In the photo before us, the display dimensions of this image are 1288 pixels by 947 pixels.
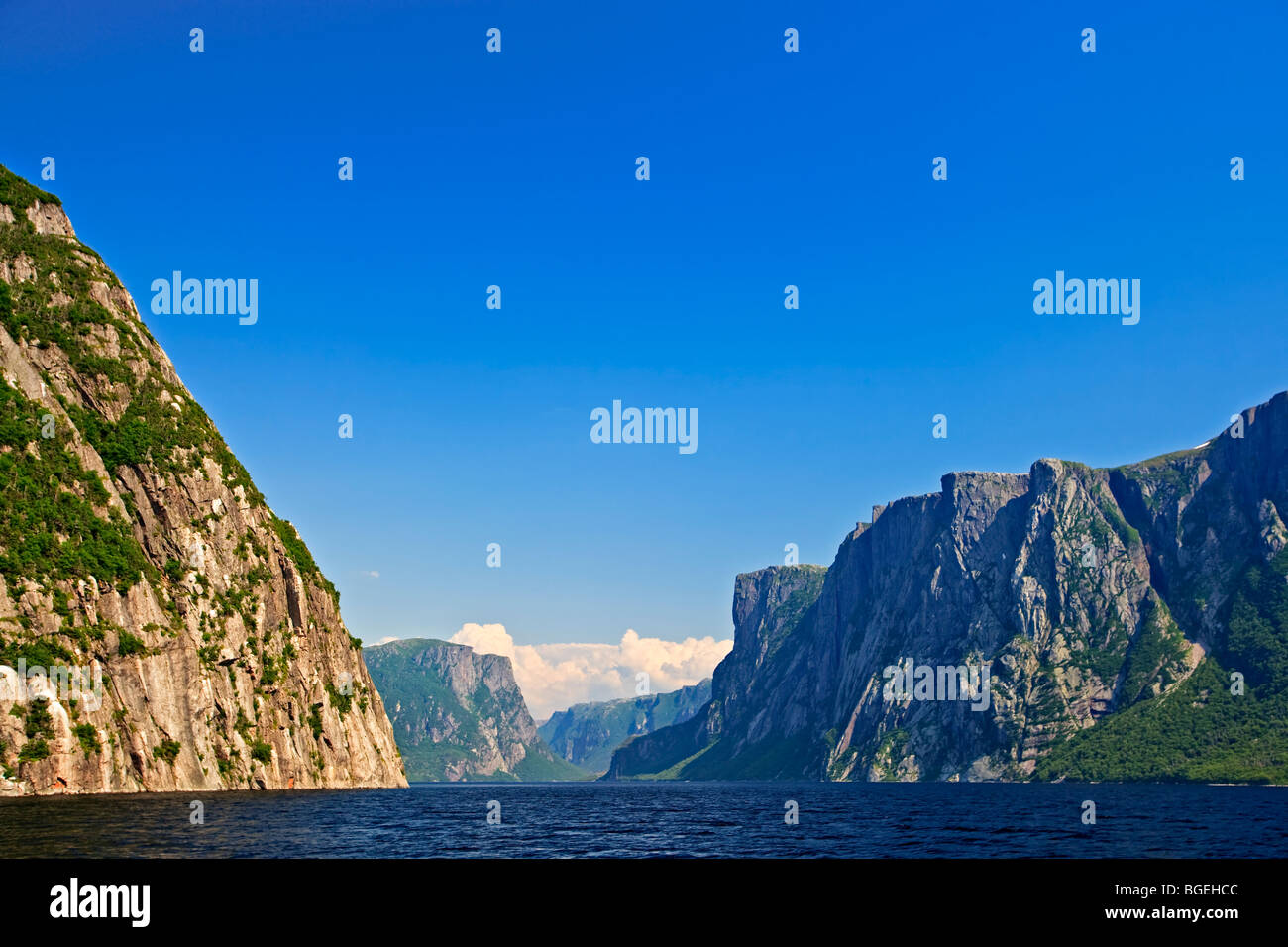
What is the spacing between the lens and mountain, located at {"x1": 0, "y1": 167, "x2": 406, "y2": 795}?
99188mm

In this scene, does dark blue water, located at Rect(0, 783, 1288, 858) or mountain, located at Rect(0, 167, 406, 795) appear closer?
dark blue water, located at Rect(0, 783, 1288, 858)

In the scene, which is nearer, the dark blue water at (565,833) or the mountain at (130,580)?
the dark blue water at (565,833)

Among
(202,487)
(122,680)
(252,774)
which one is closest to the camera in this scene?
(122,680)

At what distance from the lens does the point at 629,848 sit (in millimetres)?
56156

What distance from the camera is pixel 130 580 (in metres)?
112

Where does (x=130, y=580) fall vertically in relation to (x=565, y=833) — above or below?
above

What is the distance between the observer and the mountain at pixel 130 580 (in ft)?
325

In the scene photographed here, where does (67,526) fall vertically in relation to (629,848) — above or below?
above

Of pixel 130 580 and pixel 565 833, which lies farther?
pixel 130 580
